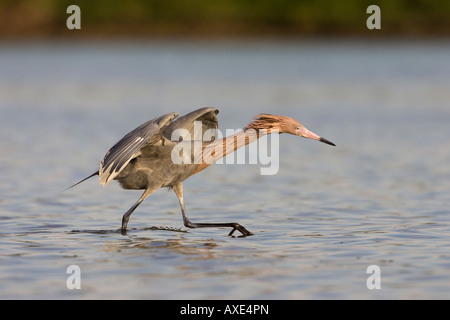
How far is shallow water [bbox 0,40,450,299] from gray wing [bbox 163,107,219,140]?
1078 millimetres

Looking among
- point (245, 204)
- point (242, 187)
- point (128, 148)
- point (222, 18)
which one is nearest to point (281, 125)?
point (128, 148)

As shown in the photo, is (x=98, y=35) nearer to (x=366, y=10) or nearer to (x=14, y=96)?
(x=366, y=10)

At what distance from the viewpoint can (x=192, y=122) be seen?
1057 cm

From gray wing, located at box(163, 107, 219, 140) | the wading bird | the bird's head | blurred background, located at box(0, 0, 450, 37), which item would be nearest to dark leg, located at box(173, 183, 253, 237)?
the wading bird

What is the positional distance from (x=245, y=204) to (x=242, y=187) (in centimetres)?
138

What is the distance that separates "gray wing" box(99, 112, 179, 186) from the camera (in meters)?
9.73

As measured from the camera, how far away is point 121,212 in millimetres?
11844

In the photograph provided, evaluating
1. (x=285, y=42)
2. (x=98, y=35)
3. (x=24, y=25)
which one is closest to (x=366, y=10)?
(x=285, y=42)

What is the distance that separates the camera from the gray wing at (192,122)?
399 inches

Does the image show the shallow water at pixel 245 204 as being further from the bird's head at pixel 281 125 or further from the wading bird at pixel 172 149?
the bird's head at pixel 281 125

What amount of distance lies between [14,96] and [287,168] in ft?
52.6

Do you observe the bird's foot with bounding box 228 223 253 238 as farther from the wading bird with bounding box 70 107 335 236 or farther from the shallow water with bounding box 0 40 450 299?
the shallow water with bounding box 0 40 450 299
